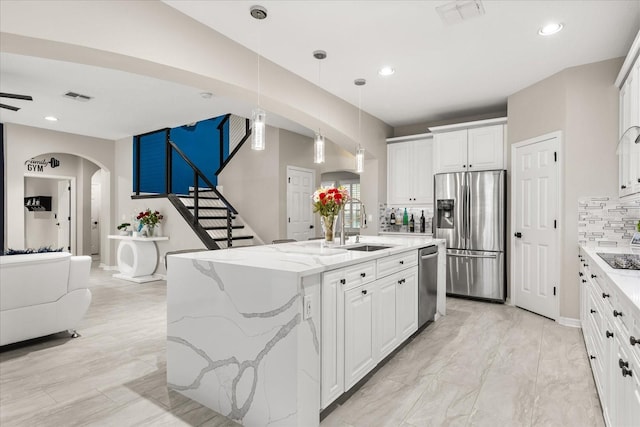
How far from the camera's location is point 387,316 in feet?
8.92

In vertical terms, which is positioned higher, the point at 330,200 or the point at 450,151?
the point at 450,151

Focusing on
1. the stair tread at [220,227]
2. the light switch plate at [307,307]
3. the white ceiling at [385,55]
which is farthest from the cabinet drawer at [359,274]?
the stair tread at [220,227]

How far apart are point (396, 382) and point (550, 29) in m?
3.22

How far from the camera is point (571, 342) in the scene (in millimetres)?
3246

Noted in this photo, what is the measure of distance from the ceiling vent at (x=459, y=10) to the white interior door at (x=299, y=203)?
417 centimetres

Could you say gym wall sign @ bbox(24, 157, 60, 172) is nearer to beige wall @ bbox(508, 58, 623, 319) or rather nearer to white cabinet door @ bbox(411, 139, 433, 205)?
white cabinet door @ bbox(411, 139, 433, 205)

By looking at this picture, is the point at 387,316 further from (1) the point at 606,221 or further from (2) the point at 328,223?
(1) the point at 606,221

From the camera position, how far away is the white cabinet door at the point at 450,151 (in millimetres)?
5023

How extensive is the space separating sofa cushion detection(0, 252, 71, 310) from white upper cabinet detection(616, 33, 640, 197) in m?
4.90

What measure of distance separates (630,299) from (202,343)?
2.20 meters

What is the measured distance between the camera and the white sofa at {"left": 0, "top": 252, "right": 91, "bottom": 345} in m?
2.97

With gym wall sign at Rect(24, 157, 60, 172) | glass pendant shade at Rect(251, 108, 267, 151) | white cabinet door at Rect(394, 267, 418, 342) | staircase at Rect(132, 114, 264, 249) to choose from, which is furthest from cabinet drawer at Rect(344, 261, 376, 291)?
gym wall sign at Rect(24, 157, 60, 172)

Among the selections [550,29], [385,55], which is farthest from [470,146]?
[385,55]

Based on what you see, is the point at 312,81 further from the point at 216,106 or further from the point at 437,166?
the point at 437,166
